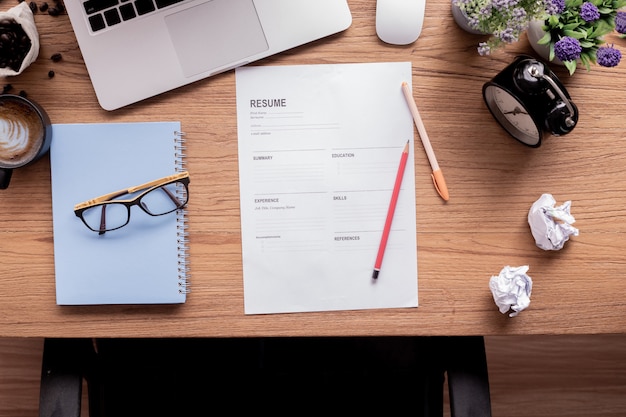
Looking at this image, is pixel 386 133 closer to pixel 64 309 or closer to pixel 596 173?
pixel 596 173

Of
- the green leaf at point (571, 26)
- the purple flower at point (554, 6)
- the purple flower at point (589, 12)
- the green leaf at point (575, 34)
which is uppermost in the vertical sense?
the purple flower at point (554, 6)

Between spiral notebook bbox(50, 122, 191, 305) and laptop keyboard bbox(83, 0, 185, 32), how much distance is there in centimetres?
15

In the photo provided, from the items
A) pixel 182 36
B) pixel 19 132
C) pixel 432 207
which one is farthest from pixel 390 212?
pixel 19 132

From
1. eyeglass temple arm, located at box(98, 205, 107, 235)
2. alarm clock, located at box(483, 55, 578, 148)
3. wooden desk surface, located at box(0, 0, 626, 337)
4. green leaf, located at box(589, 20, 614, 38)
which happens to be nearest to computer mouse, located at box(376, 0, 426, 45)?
wooden desk surface, located at box(0, 0, 626, 337)

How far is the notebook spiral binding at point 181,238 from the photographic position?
0.91 m

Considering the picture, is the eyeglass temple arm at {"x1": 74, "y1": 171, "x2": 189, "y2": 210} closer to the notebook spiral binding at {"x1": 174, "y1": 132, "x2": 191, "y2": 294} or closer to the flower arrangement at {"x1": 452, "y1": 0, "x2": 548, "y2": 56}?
the notebook spiral binding at {"x1": 174, "y1": 132, "x2": 191, "y2": 294}

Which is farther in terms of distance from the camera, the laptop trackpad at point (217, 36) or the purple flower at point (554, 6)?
the laptop trackpad at point (217, 36)

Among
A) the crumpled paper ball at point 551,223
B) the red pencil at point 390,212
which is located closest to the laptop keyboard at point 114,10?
the red pencil at point 390,212

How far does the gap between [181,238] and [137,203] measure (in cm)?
8

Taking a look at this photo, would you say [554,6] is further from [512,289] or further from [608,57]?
[512,289]

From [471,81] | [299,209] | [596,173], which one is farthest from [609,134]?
[299,209]

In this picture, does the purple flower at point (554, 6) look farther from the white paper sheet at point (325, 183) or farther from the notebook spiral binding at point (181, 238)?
the notebook spiral binding at point (181, 238)

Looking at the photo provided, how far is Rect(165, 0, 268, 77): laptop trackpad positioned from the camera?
912 mm

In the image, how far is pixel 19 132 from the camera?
2.93 ft
